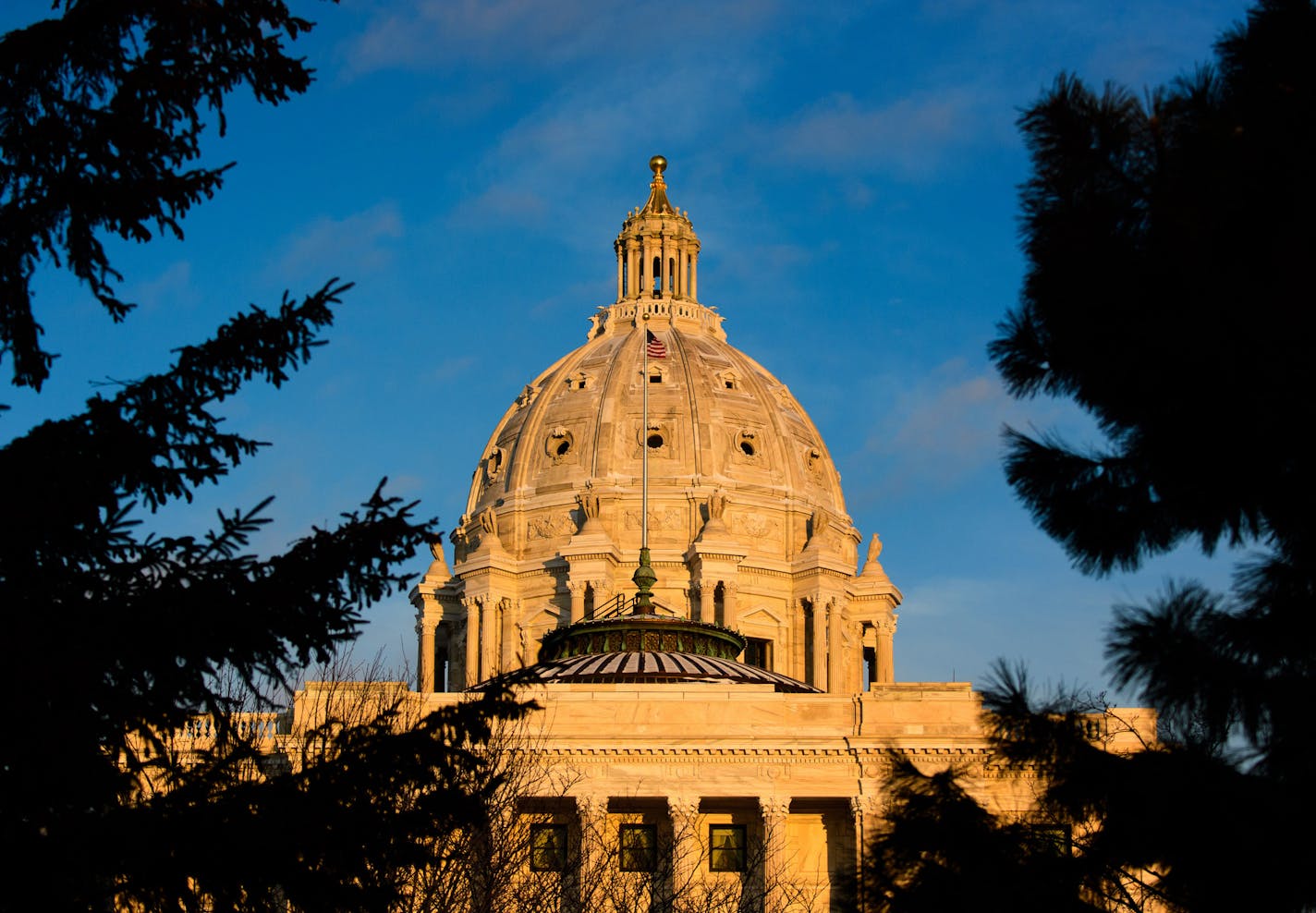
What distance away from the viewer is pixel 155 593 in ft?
56.0

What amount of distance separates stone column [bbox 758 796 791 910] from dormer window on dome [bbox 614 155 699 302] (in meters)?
62.6

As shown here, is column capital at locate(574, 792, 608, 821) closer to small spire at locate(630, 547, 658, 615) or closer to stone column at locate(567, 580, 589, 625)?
small spire at locate(630, 547, 658, 615)

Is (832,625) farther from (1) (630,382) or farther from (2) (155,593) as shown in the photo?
(2) (155,593)

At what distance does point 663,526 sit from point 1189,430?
92.9 metres

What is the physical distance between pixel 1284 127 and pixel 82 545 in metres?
10.2

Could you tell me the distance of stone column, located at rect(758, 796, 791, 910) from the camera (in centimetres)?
6034

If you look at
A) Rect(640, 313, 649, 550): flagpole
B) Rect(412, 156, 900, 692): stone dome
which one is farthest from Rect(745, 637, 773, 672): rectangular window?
Rect(640, 313, 649, 550): flagpole

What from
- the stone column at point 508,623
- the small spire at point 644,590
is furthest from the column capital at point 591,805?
the stone column at point 508,623

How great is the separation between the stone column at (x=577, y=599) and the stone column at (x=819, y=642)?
1190cm

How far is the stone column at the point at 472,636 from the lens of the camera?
10769 centimetres

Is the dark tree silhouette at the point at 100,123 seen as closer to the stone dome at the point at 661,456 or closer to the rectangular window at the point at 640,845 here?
the rectangular window at the point at 640,845

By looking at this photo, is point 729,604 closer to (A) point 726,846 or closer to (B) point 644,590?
(B) point 644,590

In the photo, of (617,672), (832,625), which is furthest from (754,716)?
(832,625)

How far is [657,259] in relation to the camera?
126625mm
